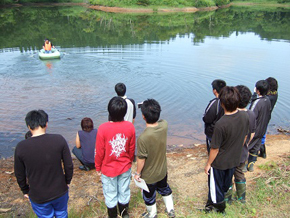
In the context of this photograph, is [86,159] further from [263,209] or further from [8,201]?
[263,209]

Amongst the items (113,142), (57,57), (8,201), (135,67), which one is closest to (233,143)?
(113,142)

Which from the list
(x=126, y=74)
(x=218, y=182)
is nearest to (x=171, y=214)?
(x=218, y=182)

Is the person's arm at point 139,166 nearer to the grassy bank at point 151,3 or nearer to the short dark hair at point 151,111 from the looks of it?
the short dark hair at point 151,111

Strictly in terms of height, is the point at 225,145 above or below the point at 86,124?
above

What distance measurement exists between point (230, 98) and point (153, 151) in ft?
3.67

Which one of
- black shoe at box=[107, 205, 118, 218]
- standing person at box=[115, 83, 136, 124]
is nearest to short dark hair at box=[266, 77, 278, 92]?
standing person at box=[115, 83, 136, 124]

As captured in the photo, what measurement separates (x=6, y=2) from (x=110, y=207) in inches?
2134

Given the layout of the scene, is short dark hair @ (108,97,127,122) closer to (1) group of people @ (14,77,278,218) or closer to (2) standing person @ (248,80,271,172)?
(1) group of people @ (14,77,278,218)

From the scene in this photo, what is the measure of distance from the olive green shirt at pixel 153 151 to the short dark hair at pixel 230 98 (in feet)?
2.54

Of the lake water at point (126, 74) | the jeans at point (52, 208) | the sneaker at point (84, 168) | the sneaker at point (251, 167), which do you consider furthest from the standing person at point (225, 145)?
the lake water at point (126, 74)

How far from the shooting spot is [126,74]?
43.1 ft

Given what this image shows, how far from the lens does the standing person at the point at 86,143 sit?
491 centimetres

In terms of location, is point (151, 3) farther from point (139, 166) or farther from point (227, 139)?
point (139, 166)

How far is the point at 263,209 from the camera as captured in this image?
11.6 ft
